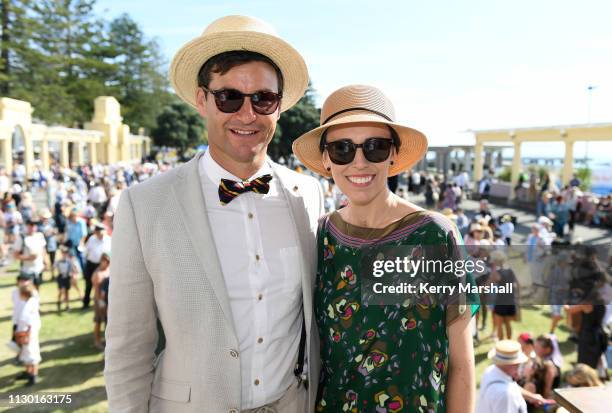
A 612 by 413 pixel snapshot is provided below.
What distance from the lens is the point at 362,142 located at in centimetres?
203

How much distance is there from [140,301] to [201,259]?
0.96 ft

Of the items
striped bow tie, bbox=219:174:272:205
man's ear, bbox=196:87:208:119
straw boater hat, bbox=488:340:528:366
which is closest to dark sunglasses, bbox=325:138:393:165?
striped bow tie, bbox=219:174:272:205

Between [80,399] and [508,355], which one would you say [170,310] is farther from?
[80,399]

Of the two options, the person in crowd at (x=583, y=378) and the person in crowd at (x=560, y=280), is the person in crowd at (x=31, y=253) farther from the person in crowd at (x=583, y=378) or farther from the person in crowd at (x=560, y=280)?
the person in crowd at (x=560, y=280)

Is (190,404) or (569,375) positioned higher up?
(190,404)

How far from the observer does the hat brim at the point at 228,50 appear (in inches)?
77.7

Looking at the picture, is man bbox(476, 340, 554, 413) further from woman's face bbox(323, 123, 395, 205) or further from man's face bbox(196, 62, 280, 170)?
man's face bbox(196, 62, 280, 170)

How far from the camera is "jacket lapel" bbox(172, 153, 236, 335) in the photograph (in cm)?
179

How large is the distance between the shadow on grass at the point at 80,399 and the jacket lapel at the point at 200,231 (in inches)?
191

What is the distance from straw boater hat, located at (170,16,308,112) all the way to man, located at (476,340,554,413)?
354 cm

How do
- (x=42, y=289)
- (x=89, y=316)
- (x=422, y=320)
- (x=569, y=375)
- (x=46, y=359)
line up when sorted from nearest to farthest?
(x=422, y=320), (x=569, y=375), (x=46, y=359), (x=89, y=316), (x=42, y=289)

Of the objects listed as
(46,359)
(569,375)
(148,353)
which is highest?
(148,353)

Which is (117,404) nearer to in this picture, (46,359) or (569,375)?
(569,375)

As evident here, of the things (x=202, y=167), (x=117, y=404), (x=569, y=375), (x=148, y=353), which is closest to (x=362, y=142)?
(x=202, y=167)
